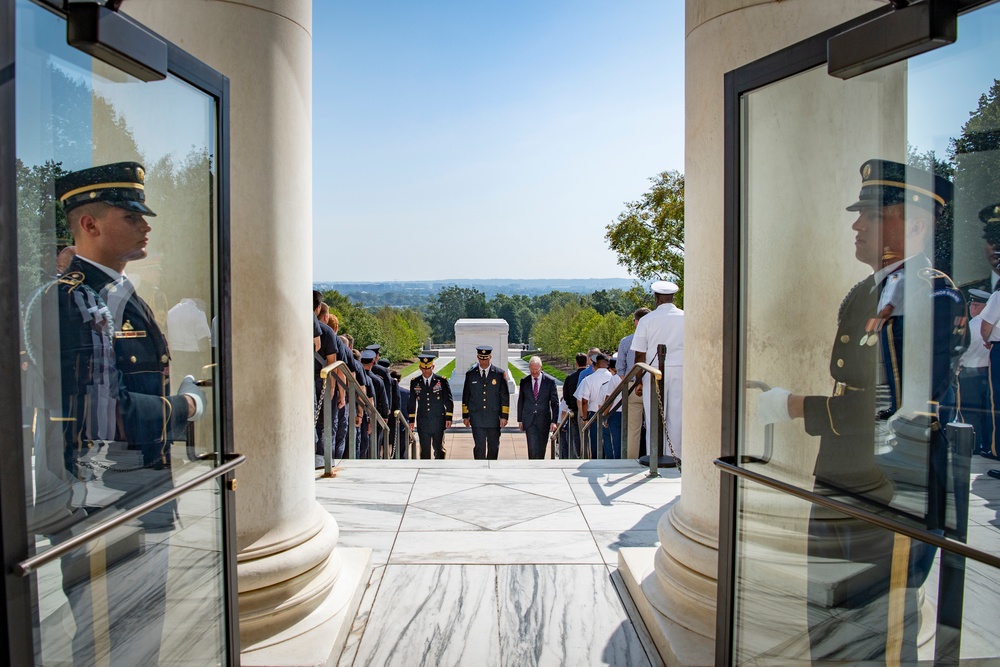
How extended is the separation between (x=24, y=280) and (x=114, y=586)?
1078mm

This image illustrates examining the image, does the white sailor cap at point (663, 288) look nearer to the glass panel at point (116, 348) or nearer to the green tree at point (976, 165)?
the glass panel at point (116, 348)

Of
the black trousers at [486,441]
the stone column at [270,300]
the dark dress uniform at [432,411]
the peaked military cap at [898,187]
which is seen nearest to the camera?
the peaked military cap at [898,187]

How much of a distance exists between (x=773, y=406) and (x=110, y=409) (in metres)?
2.40

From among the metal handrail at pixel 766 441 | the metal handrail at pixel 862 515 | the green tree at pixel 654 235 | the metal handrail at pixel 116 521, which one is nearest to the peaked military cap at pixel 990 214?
the metal handrail at pixel 862 515

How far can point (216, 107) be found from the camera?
316cm

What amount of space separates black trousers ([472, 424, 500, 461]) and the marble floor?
14.3 ft

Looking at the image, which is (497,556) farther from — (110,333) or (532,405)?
(532,405)

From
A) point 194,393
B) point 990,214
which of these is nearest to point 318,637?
point 194,393

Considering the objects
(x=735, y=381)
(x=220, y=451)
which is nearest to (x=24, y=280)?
(x=220, y=451)

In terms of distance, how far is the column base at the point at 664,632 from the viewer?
150 inches

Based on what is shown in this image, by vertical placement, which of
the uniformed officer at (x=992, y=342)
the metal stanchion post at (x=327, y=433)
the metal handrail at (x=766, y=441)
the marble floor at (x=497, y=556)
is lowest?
the marble floor at (x=497, y=556)

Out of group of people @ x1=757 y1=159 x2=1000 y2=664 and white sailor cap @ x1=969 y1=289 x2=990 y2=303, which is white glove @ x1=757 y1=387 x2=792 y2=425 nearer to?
group of people @ x1=757 y1=159 x2=1000 y2=664

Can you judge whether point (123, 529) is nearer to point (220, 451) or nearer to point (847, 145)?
point (220, 451)

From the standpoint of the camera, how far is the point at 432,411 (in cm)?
1284
